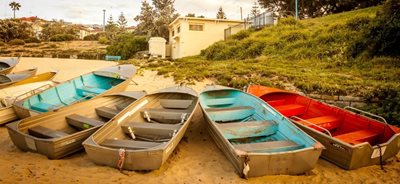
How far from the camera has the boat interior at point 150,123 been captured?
5418 mm

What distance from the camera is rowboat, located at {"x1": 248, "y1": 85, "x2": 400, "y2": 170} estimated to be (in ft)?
16.5

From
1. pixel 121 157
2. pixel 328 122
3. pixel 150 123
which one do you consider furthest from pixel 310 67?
pixel 121 157

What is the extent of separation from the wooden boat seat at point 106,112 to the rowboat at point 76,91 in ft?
2.01

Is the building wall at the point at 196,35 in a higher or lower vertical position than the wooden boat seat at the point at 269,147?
higher

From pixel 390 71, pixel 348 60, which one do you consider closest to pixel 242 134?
pixel 390 71

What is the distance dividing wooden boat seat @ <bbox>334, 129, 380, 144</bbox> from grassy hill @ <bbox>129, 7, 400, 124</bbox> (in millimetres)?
1951

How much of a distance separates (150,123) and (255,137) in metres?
2.29

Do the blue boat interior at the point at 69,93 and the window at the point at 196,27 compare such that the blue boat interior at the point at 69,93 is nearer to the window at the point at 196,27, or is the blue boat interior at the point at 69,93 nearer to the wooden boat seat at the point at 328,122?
the wooden boat seat at the point at 328,122

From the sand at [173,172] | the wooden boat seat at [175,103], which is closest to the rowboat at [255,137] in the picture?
the sand at [173,172]

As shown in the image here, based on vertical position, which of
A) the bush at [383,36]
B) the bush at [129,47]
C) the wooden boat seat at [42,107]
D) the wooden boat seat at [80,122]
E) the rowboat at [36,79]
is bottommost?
the wooden boat seat at [80,122]

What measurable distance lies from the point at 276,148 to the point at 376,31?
33.1 ft

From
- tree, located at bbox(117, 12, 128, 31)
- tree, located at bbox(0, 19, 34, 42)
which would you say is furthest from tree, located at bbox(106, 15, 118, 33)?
tree, located at bbox(0, 19, 34, 42)

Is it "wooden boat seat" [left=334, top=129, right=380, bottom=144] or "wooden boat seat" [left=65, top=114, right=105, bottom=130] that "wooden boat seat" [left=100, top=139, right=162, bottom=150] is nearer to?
"wooden boat seat" [left=65, top=114, right=105, bottom=130]

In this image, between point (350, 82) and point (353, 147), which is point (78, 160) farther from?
point (350, 82)
